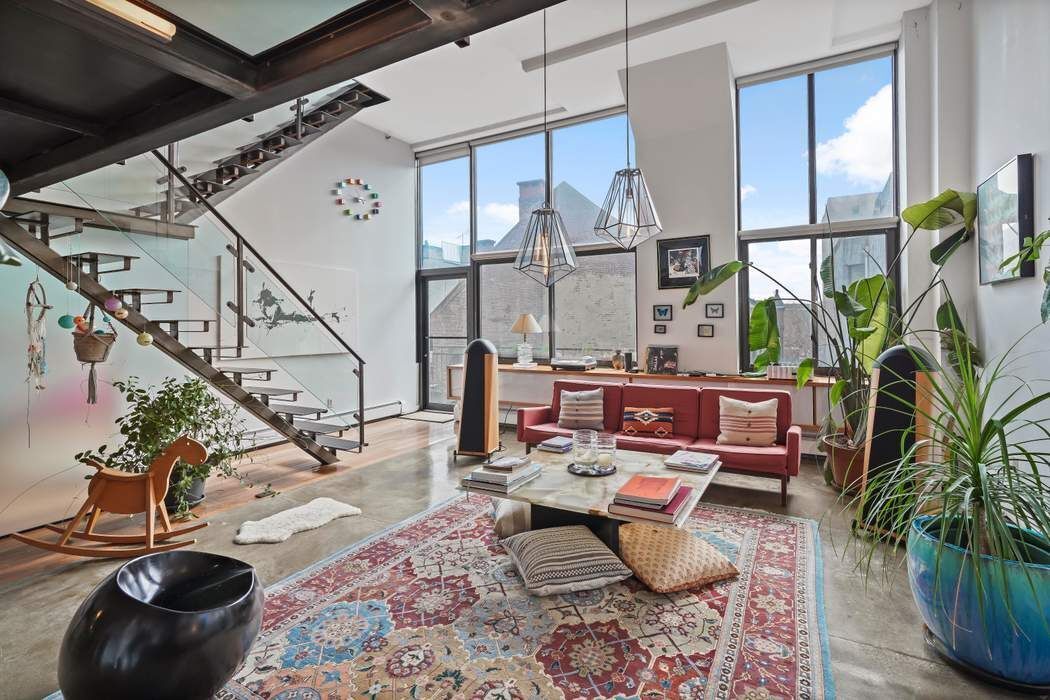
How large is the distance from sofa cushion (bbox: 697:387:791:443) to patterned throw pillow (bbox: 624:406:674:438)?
0.94 feet

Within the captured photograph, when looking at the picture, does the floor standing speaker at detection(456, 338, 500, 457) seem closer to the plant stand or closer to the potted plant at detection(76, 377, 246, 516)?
the potted plant at detection(76, 377, 246, 516)

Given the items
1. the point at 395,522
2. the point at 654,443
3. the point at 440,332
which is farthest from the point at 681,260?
the point at 395,522

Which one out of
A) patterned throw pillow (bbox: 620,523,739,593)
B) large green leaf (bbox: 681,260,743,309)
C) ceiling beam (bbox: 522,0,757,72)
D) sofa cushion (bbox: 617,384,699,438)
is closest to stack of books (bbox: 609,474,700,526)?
patterned throw pillow (bbox: 620,523,739,593)

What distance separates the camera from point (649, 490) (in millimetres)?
2703

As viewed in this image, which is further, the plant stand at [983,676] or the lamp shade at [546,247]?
the lamp shade at [546,247]

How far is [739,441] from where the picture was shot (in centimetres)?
424

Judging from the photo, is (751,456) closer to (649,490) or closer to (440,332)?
(649,490)

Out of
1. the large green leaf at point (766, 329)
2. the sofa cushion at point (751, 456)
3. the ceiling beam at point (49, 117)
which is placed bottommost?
the sofa cushion at point (751, 456)

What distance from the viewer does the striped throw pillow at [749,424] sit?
4188 millimetres

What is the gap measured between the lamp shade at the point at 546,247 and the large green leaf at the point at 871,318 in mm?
2378

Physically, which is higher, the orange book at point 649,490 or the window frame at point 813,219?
the window frame at point 813,219

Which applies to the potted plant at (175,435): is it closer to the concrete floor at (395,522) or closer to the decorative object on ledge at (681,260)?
the concrete floor at (395,522)

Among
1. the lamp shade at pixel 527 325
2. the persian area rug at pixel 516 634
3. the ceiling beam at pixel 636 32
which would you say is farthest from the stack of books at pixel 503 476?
the ceiling beam at pixel 636 32

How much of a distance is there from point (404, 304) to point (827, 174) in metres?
5.75
